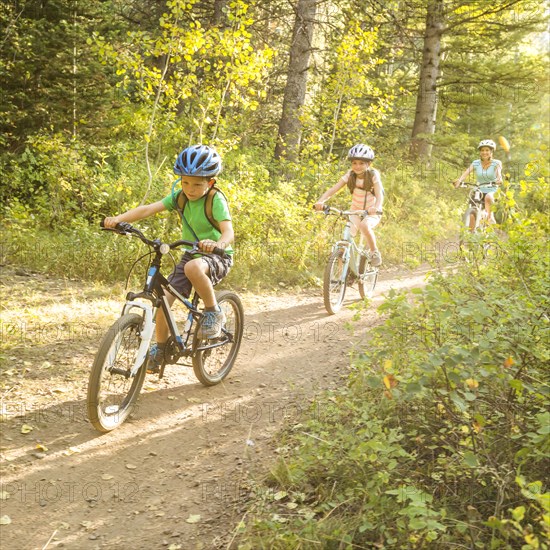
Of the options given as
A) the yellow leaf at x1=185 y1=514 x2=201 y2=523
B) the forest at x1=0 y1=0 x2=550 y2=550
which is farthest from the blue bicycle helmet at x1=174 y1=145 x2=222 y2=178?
the yellow leaf at x1=185 y1=514 x2=201 y2=523

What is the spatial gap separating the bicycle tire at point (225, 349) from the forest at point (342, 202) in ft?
4.39

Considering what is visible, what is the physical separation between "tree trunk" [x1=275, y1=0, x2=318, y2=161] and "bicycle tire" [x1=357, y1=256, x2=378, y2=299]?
498 cm

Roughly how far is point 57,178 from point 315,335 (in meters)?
5.77

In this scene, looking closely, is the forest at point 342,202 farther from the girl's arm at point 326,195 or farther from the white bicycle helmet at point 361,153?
the white bicycle helmet at point 361,153

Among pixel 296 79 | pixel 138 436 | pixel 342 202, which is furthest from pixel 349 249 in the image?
pixel 296 79

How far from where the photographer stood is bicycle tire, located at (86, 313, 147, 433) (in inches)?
177

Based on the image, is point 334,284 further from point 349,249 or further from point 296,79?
point 296,79

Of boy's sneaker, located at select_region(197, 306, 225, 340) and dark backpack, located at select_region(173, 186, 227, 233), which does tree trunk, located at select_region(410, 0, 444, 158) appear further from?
boy's sneaker, located at select_region(197, 306, 225, 340)

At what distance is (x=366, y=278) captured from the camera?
30.6 ft

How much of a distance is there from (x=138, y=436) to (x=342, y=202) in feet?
32.0

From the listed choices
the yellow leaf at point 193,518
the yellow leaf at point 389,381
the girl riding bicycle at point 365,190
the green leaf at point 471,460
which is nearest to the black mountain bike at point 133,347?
the yellow leaf at point 193,518

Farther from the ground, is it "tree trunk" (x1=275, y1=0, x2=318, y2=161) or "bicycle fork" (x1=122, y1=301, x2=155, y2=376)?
"tree trunk" (x1=275, y1=0, x2=318, y2=161)

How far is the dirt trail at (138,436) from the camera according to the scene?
378 cm

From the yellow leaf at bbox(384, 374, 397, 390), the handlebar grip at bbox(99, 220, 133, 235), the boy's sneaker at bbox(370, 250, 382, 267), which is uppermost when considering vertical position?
the handlebar grip at bbox(99, 220, 133, 235)
